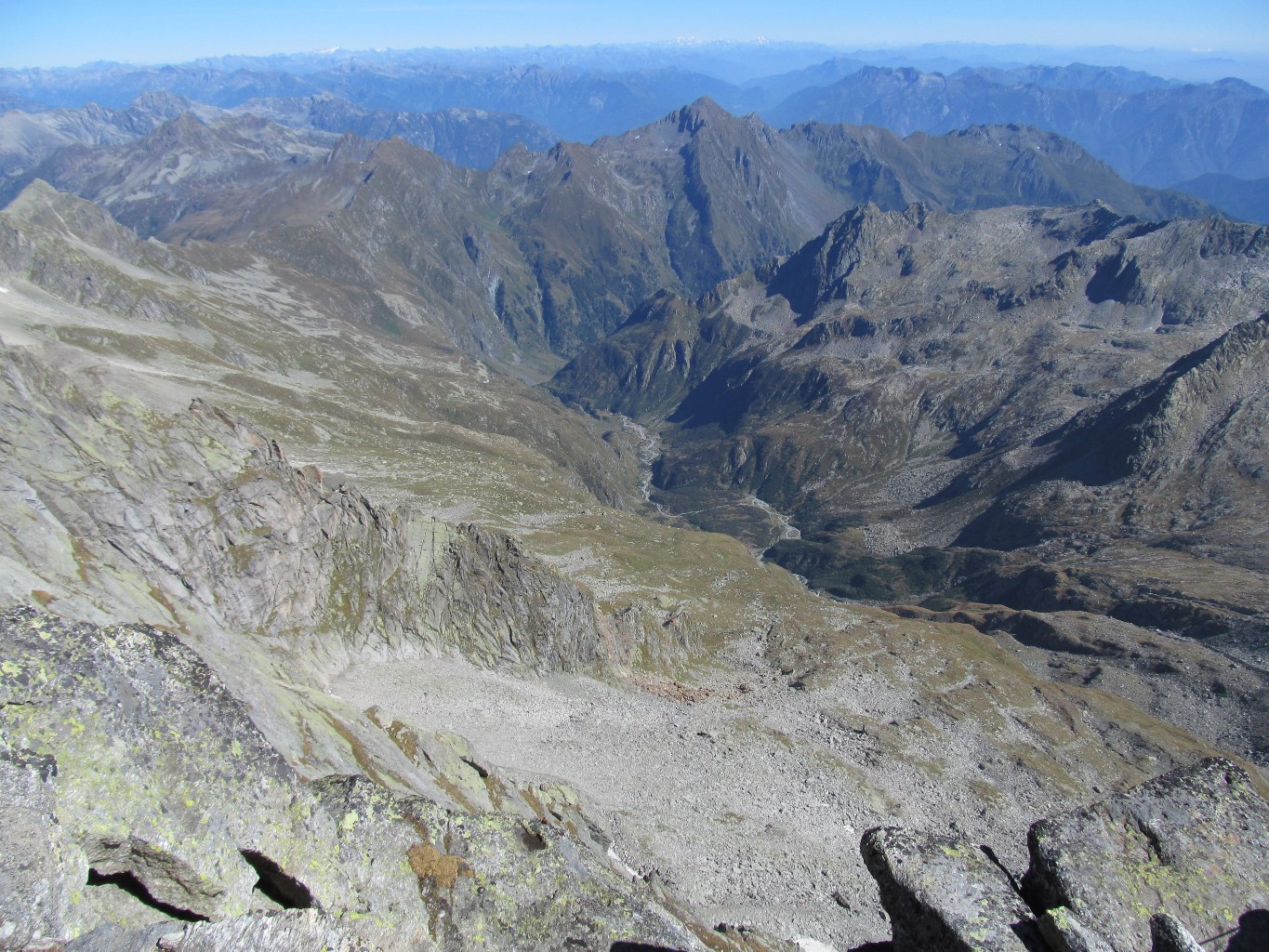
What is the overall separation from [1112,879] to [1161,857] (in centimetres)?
337

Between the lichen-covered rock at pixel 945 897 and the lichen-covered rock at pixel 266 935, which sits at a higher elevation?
the lichen-covered rock at pixel 266 935

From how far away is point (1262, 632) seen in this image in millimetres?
169875

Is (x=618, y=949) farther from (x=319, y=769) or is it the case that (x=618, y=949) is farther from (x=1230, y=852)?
(x=1230, y=852)

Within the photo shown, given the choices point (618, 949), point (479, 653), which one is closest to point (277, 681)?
point (618, 949)

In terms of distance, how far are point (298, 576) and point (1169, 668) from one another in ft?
544

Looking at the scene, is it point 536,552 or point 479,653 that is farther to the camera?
point 536,552

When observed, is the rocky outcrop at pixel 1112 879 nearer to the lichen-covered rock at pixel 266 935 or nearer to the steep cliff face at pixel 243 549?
the lichen-covered rock at pixel 266 935

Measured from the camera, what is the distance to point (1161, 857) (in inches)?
953

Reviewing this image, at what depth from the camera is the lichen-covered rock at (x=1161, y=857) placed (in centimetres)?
2173

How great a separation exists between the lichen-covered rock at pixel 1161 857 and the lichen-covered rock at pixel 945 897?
2286mm

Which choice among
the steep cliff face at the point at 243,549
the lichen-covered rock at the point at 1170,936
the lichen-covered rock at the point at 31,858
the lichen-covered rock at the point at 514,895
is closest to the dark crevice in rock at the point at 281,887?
the lichen-covered rock at the point at 514,895

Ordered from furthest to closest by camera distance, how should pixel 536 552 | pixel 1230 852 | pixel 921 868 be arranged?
pixel 536 552 → pixel 1230 852 → pixel 921 868

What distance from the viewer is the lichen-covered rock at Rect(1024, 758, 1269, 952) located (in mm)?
21734

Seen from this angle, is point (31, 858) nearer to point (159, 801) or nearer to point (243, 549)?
point (159, 801)
